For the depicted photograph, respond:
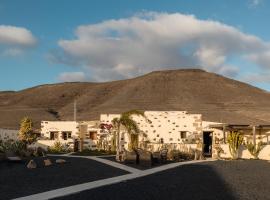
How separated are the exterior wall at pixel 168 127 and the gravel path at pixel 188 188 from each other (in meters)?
13.7

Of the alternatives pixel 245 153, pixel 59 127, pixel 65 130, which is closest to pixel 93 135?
pixel 65 130

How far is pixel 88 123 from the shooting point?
112 ft

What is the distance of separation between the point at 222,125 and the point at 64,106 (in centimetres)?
5782

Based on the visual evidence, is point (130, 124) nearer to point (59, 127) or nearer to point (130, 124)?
point (130, 124)

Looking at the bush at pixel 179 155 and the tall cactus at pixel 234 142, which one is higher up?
the tall cactus at pixel 234 142

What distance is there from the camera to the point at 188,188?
39.4 feet

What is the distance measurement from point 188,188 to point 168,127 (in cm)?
1825

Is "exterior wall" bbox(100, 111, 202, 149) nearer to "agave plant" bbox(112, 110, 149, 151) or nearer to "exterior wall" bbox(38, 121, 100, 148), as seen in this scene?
"agave plant" bbox(112, 110, 149, 151)

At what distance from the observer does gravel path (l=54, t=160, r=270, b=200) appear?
10602mm

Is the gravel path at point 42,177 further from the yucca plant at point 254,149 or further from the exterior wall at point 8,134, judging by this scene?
→ the exterior wall at point 8,134

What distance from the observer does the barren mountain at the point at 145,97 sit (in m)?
65.3

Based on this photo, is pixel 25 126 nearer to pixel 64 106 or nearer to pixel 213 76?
pixel 64 106

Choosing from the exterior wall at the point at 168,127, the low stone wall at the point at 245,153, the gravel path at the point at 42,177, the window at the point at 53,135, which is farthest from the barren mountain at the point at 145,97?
the gravel path at the point at 42,177

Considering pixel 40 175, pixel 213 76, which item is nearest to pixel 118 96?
pixel 213 76
